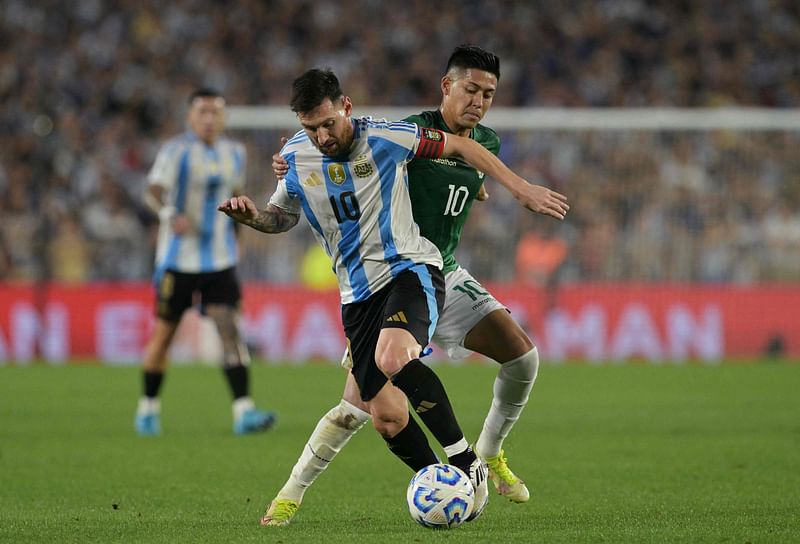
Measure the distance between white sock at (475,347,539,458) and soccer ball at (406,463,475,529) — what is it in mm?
1285

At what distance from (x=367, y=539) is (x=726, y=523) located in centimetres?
162

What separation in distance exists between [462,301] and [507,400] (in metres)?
0.62

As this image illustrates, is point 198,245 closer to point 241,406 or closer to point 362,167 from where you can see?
point 241,406

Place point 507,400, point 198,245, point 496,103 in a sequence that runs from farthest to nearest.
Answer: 1. point 496,103
2. point 198,245
3. point 507,400

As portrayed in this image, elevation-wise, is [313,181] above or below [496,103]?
below

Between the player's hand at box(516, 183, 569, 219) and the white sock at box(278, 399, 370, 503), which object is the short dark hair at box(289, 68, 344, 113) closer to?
the player's hand at box(516, 183, 569, 219)

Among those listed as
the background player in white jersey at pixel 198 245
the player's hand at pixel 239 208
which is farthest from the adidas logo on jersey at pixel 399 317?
the background player in white jersey at pixel 198 245

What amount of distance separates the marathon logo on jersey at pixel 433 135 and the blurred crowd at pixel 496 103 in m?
11.8

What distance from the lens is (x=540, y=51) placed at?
2284cm

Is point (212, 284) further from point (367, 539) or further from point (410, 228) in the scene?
point (367, 539)

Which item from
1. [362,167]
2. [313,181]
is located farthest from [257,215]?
[362,167]

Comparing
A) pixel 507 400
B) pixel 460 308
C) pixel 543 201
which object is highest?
pixel 543 201

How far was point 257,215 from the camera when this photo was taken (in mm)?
6023

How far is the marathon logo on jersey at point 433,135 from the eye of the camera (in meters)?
6.01
